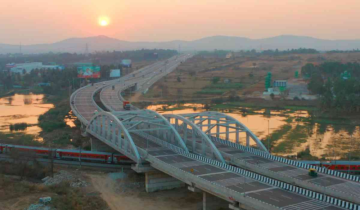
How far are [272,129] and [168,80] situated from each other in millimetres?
54281

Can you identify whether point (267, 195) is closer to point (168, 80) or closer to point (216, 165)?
point (216, 165)

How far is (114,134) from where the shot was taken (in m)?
36.4

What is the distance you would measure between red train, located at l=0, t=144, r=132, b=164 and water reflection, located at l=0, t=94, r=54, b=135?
1406cm

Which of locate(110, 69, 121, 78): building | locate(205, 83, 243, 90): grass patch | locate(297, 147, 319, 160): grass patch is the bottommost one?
locate(297, 147, 319, 160): grass patch

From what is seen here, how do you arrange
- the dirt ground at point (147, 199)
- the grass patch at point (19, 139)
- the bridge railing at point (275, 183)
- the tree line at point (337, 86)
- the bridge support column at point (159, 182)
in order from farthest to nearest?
the tree line at point (337, 86) < the grass patch at point (19, 139) < the bridge support column at point (159, 182) < the dirt ground at point (147, 199) < the bridge railing at point (275, 183)

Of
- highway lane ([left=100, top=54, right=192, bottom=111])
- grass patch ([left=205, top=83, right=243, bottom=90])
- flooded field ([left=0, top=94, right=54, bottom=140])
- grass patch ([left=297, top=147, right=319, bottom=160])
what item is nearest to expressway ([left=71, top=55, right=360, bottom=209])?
grass patch ([left=297, top=147, right=319, bottom=160])

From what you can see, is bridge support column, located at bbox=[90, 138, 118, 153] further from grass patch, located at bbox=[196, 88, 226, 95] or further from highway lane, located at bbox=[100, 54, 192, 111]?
grass patch, located at bbox=[196, 88, 226, 95]

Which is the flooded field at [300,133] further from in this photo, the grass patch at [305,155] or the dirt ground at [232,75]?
the dirt ground at [232,75]

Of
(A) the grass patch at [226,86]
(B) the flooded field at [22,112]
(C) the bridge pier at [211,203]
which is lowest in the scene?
(C) the bridge pier at [211,203]

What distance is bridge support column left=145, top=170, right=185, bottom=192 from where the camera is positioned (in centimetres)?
3022

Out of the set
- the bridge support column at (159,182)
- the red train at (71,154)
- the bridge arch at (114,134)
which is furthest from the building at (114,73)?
the bridge support column at (159,182)

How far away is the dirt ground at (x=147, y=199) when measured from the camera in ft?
89.6

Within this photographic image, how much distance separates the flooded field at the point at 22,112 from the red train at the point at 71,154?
43.8 ft

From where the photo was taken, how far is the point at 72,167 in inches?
1433
